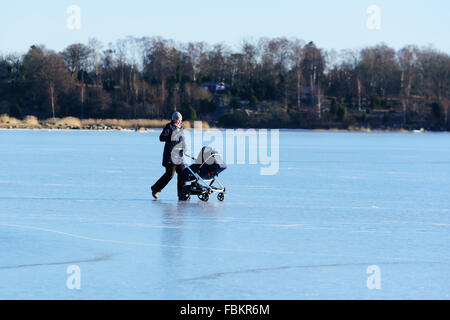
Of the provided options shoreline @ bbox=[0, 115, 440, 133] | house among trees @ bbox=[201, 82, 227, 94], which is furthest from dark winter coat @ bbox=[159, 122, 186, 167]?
house among trees @ bbox=[201, 82, 227, 94]

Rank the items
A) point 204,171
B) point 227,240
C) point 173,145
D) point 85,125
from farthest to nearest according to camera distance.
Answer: point 85,125 → point 204,171 → point 173,145 → point 227,240

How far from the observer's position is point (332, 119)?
97312mm

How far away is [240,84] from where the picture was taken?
11450 cm

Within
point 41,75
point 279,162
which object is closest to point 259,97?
point 41,75

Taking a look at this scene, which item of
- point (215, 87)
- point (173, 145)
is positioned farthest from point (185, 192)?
point (215, 87)

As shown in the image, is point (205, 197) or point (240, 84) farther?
point (240, 84)

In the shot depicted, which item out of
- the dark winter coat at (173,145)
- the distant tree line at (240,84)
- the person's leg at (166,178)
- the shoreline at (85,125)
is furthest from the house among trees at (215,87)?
the dark winter coat at (173,145)

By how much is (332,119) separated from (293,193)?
83.2 meters

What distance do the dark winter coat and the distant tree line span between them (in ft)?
264

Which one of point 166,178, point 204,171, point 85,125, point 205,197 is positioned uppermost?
point 204,171

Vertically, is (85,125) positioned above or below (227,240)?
below

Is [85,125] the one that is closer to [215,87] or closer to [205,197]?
[215,87]

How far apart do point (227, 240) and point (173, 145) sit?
4.27 m
